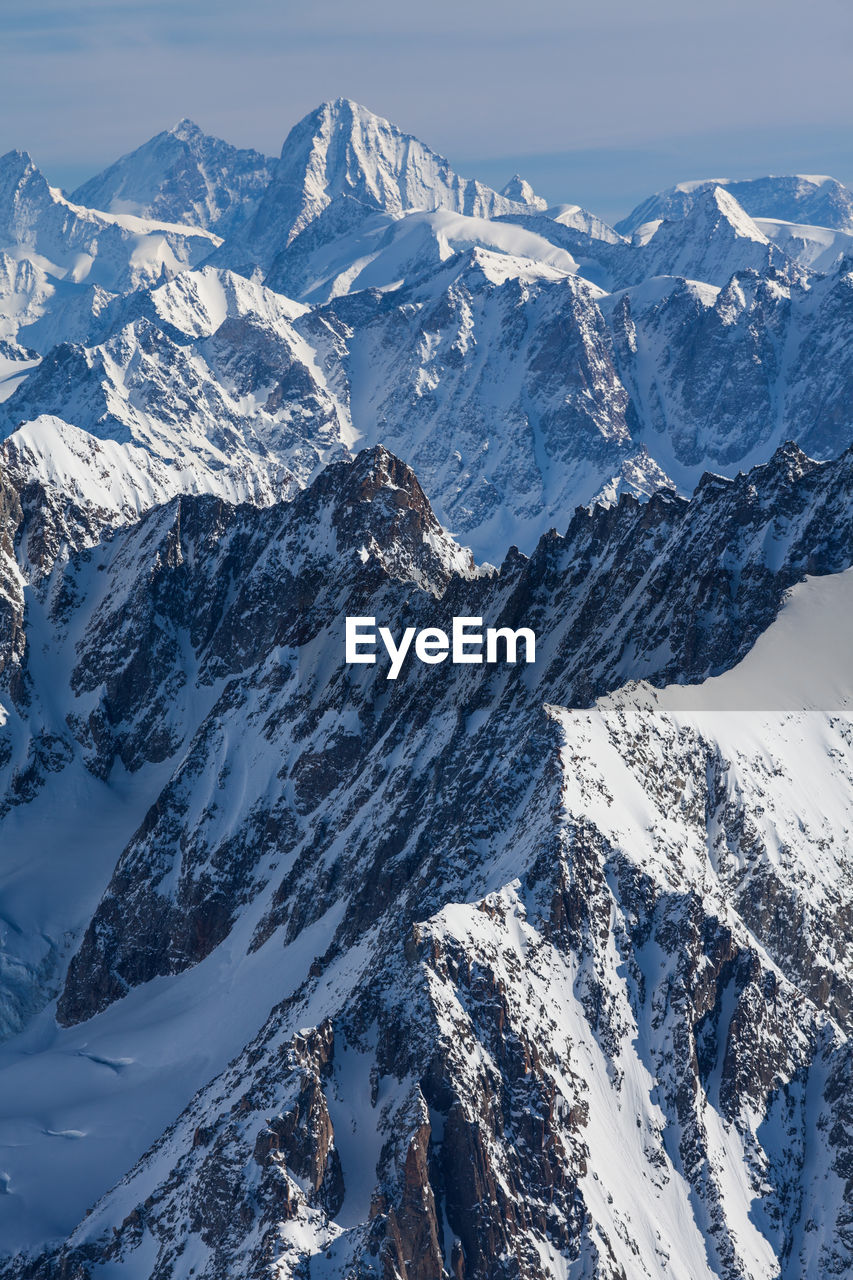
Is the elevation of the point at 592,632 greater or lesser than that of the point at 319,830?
greater

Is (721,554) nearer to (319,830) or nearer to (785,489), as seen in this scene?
(785,489)

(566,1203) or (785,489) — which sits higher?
(785,489)

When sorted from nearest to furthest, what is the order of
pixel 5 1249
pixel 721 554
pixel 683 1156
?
pixel 683 1156, pixel 5 1249, pixel 721 554

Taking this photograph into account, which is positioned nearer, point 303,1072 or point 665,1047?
point 303,1072

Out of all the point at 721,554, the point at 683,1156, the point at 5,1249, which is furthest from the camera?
the point at 721,554

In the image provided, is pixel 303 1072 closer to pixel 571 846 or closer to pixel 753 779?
pixel 571 846

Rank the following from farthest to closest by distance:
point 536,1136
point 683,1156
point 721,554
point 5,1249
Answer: point 721,554, point 5,1249, point 683,1156, point 536,1136

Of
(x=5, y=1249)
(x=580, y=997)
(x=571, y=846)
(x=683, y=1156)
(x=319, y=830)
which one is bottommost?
(x=5, y=1249)

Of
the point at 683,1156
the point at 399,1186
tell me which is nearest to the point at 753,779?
the point at 683,1156

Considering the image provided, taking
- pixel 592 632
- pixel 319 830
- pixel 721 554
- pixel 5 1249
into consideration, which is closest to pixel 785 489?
pixel 721 554

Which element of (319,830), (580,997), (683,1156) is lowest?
(319,830)
